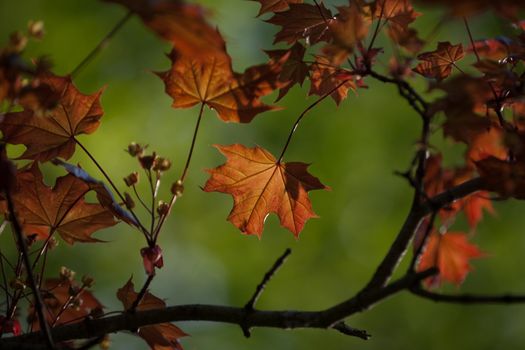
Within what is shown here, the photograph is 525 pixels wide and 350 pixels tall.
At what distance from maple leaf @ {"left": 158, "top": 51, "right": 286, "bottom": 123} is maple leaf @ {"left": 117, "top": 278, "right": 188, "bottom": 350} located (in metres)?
0.56

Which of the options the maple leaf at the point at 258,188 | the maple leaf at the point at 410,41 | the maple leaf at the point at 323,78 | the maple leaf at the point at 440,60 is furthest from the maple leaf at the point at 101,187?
the maple leaf at the point at 440,60

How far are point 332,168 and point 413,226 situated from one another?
5857mm

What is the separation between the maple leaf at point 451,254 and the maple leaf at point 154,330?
146 centimetres

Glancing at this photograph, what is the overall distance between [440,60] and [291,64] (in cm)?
56

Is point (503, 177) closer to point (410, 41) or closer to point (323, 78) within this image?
point (410, 41)

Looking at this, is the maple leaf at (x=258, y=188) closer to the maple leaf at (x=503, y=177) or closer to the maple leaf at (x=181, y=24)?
the maple leaf at (x=503, y=177)

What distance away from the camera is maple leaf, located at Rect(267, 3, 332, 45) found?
2049 millimetres

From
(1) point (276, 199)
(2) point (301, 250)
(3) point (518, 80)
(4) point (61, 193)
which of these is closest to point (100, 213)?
(4) point (61, 193)

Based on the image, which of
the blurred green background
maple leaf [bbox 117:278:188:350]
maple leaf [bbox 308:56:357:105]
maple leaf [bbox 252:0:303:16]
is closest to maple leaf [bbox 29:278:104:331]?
maple leaf [bbox 117:278:188:350]

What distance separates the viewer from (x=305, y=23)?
2051 mm

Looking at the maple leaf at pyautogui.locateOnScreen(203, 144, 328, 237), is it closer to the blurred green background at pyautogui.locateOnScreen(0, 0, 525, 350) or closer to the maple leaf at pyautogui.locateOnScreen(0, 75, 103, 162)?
the maple leaf at pyautogui.locateOnScreen(0, 75, 103, 162)

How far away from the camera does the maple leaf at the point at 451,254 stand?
10.1ft

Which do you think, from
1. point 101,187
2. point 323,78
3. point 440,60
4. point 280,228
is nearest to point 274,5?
point 323,78

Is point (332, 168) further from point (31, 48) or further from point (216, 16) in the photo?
point (216, 16)
